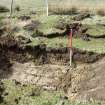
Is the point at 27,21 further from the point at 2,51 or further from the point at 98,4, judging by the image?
the point at 98,4

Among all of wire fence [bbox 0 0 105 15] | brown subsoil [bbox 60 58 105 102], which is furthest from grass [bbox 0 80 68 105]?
wire fence [bbox 0 0 105 15]

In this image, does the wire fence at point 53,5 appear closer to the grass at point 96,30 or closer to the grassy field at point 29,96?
the grass at point 96,30

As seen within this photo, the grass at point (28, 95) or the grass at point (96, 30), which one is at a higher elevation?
the grass at point (96, 30)

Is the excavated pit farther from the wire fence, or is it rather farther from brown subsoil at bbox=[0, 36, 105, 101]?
the wire fence

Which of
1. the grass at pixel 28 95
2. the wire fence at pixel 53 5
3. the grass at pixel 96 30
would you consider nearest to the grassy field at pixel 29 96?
the grass at pixel 28 95

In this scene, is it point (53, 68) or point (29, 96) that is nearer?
point (29, 96)

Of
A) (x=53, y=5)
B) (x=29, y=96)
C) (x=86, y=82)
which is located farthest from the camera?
(x=53, y=5)

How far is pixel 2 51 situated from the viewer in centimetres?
2005

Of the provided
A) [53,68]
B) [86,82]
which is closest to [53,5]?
[53,68]

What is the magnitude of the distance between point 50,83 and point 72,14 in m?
7.10

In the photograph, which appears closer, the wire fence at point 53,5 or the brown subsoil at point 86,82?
the brown subsoil at point 86,82

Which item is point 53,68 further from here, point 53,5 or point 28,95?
point 53,5

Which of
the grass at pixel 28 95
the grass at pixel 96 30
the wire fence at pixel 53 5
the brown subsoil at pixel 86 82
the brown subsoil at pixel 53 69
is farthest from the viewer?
the wire fence at pixel 53 5

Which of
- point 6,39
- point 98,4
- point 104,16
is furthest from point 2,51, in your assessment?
point 98,4
